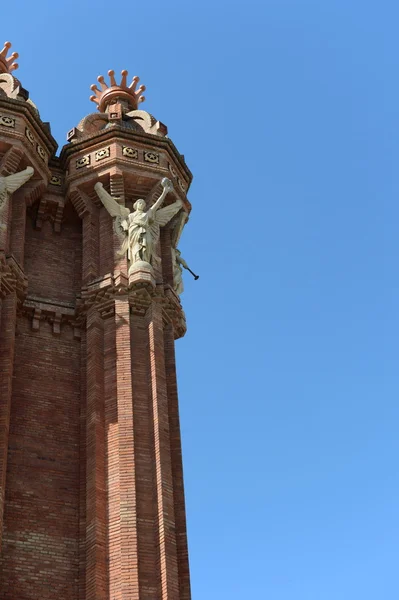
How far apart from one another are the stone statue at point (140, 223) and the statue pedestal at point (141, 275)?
53 mm

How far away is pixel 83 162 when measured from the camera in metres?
23.6

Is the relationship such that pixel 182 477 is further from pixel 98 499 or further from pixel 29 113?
pixel 29 113

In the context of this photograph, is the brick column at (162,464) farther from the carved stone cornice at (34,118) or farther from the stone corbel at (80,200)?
the carved stone cornice at (34,118)

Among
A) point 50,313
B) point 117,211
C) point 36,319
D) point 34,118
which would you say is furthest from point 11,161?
point 36,319

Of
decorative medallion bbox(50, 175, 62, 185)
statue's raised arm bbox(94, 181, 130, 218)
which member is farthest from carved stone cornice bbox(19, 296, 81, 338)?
decorative medallion bbox(50, 175, 62, 185)

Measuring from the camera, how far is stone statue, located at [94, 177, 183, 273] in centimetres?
2172

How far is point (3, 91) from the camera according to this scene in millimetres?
24125

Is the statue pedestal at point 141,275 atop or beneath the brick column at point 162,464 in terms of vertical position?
atop

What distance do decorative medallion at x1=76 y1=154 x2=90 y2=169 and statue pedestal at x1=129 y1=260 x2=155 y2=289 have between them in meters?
3.46

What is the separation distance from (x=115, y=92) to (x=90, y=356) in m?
9.12

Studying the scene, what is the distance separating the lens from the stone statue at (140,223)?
21719 millimetres

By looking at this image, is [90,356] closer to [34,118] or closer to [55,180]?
[55,180]

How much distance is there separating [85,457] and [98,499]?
4.24 feet

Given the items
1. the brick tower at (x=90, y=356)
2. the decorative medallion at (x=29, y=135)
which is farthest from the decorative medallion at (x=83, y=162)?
the decorative medallion at (x=29, y=135)
